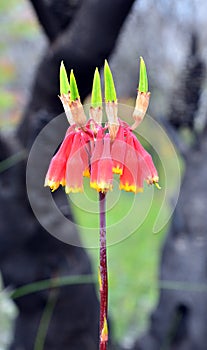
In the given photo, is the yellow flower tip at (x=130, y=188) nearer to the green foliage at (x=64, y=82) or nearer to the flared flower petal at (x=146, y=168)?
the flared flower petal at (x=146, y=168)

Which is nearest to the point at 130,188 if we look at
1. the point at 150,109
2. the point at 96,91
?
the point at 96,91

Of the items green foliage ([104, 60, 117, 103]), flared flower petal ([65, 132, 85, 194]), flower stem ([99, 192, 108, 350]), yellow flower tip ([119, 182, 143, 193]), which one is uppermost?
green foliage ([104, 60, 117, 103])

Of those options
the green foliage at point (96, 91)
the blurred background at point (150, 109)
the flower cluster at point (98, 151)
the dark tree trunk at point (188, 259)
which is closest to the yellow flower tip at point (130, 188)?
the flower cluster at point (98, 151)

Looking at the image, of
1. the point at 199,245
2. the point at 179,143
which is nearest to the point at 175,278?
the point at 199,245

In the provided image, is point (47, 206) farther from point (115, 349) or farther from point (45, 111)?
point (115, 349)

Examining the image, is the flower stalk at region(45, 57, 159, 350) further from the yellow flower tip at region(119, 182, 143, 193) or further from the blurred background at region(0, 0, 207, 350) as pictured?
the blurred background at region(0, 0, 207, 350)

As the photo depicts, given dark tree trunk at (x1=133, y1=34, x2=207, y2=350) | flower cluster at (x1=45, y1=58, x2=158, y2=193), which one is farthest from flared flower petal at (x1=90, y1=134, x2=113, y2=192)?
dark tree trunk at (x1=133, y1=34, x2=207, y2=350)
